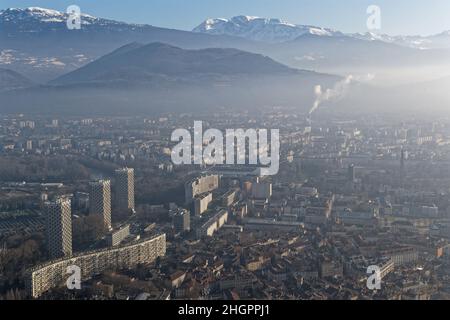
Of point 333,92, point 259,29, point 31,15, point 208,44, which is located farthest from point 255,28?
point 333,92

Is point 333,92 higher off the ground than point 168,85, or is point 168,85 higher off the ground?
point 168,85

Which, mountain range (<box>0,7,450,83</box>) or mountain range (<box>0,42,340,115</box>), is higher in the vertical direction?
mountain range (<box>0,7,450,83</box>)

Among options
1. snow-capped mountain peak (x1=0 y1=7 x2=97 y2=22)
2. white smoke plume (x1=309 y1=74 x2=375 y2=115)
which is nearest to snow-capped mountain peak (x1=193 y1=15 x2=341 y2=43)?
snow-capped mountain peak (x1=0 y1=7 x2=97 y2=22)

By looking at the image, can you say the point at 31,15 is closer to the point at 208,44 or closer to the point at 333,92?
the point at 208,44

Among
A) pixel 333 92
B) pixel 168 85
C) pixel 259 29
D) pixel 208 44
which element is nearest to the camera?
pixel 333 92

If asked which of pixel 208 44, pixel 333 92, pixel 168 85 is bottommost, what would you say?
pixel 333 92

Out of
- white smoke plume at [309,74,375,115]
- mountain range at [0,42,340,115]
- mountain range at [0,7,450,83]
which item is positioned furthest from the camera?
mountain range at [0,7,450,83]

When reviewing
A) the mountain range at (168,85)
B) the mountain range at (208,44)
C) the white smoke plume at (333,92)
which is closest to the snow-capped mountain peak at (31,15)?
the mountain range at (208,44)

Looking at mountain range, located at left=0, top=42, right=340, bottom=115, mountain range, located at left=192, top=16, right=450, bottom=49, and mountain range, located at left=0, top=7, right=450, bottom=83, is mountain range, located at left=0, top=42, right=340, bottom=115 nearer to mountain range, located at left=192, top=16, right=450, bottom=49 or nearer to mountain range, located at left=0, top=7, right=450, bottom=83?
mountain range, located at left=0, top=7, right=450, bottom=83
